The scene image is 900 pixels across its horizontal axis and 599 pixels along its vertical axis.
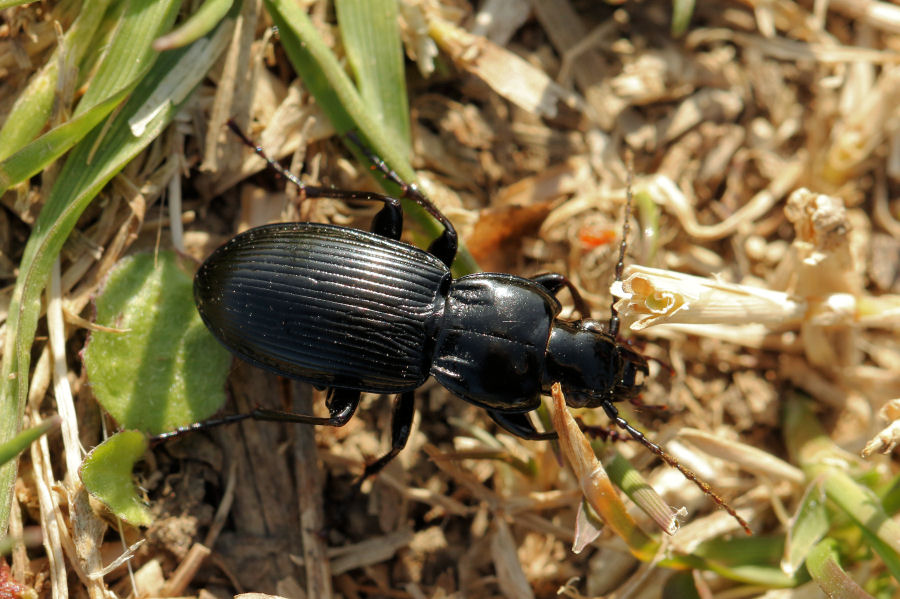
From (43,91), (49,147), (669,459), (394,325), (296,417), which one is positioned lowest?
(669,459)

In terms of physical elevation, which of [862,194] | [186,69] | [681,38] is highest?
[186,69]

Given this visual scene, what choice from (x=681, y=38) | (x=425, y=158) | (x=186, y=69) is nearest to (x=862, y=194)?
(x=681, y=38)

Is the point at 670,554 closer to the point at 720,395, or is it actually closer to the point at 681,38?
the point at 720,395

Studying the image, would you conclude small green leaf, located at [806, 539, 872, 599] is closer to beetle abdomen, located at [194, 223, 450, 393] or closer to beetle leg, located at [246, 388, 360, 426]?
beetle abdomen, located at [194, 223, 450, 393]

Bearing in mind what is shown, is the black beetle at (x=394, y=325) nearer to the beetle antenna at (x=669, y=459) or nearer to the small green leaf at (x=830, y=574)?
the beetle antenna at (x=669, y=459)

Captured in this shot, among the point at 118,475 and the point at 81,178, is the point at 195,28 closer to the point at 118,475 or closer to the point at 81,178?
the point at 81,178

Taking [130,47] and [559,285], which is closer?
[130,47]

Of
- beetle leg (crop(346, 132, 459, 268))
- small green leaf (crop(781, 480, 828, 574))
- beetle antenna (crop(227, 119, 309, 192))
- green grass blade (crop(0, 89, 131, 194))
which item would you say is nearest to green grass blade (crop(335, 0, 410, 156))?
beetle leg (crop(346, 132, 459, 268))

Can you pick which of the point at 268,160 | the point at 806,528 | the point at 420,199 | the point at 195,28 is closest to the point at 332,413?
the point at 420,199
